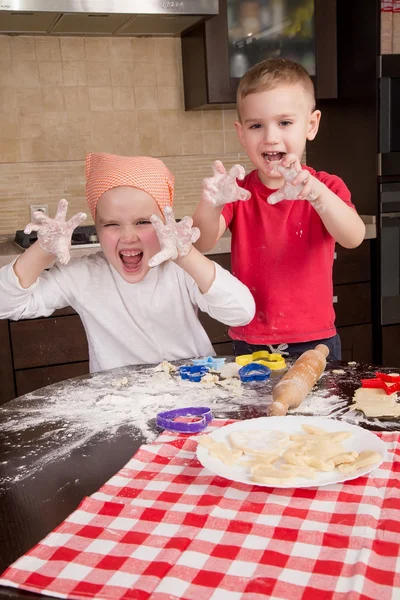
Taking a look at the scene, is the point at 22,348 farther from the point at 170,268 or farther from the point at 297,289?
the point at 297,289

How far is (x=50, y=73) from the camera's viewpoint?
279 centimetres

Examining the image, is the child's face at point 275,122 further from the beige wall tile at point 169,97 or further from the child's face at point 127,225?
the beige wall tile at point 169,97

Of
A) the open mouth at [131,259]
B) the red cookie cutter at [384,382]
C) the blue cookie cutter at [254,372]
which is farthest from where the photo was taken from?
the open mouth at [131,259]

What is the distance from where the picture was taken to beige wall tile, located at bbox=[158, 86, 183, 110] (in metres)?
2.95

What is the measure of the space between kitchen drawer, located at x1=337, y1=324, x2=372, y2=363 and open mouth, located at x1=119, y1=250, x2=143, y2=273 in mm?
1508

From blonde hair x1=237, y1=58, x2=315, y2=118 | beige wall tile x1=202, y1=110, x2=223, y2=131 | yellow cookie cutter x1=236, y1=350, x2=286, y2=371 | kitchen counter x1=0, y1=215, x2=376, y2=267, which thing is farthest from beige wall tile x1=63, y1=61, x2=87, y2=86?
yellow cookie cutter x1=236, y1=350, x2=286, y2=371

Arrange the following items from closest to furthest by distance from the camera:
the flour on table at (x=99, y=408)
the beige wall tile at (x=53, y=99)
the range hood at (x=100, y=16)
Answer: the flour on table at (x=99, y=408) → the range hood at (x=100, y=16) → the beige wall tile at (x=53, y=99)

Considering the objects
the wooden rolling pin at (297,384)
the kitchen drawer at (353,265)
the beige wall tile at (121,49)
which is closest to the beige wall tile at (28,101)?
the beige wall tile at (121,49)

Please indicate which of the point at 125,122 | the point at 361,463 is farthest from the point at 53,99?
the point at 361,463

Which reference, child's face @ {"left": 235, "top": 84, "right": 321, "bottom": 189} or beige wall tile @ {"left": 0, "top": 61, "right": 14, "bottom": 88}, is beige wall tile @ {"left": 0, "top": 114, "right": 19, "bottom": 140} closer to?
beige wall tile @ {"left": 0, "top": 61, "right": 14, "bottom": 88}

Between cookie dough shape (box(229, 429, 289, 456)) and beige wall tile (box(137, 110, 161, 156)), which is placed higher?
beige wall tile (box(137, 110, 161, 156))

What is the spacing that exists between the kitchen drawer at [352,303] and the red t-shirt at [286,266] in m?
1.16

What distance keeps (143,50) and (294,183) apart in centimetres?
185

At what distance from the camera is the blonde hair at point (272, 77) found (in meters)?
1.51
